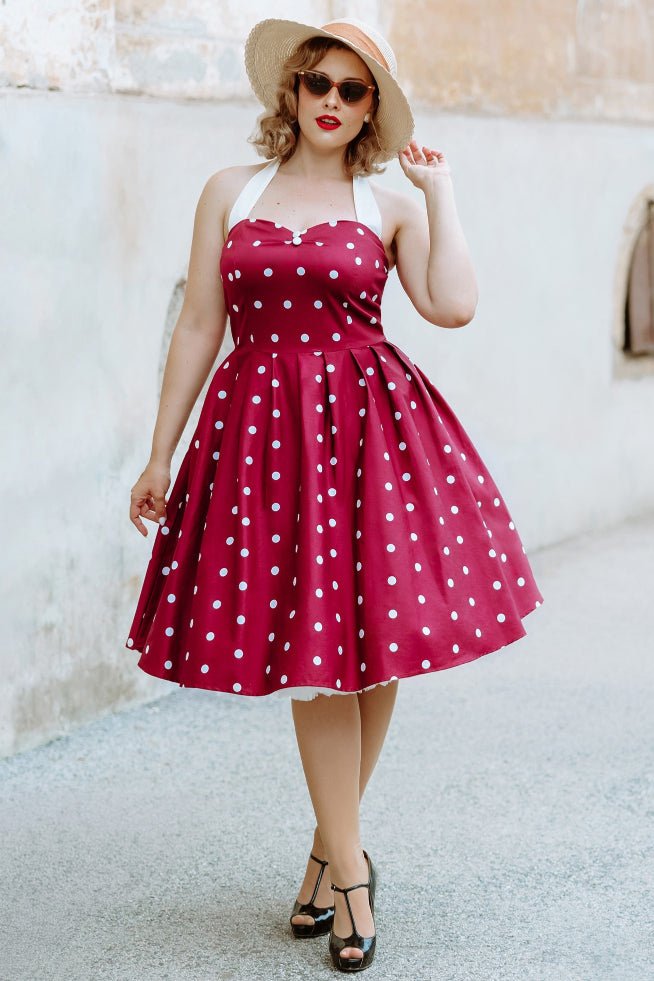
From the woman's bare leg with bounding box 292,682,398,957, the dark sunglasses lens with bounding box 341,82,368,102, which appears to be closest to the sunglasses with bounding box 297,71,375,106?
the dark sunglasses lens with bounding box 341,82,368,102

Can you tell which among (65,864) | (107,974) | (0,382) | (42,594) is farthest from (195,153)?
(107,974)

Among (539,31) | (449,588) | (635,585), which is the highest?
(539,31)

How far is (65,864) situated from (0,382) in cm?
135

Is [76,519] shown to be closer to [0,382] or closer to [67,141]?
[0,382]

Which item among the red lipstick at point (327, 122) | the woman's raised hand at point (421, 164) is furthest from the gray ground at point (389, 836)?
the red lipstick at point (327, 122)

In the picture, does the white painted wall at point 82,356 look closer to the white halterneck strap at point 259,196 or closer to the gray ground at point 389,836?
the gray ground at point 389,836

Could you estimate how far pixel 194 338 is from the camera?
296 centimetres

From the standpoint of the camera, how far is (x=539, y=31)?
663 cm

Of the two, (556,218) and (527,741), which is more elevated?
(556,218)

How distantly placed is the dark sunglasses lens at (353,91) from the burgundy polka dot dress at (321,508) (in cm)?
17

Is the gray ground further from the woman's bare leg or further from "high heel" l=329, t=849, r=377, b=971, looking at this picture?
the woman's bare leg

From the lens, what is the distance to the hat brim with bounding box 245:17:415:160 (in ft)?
9.08

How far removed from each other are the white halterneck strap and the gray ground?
1.48 meters

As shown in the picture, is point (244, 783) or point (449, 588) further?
point (244, 783)
